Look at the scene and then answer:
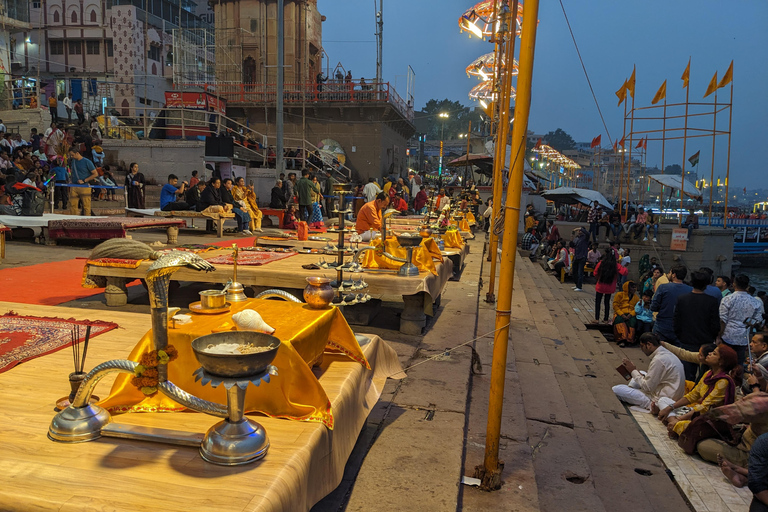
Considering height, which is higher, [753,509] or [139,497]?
[139,497]

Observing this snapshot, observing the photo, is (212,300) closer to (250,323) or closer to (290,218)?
(250,323)

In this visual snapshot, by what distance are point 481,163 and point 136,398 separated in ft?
86.1

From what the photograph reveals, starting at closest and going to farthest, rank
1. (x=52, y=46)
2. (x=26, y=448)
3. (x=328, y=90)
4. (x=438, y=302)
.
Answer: (x=26, y=448), (x=438, y=302), (x=328, y=90), (x=52, y=46)

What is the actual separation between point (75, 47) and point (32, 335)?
112 feet

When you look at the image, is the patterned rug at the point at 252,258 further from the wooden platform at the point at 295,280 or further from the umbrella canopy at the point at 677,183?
the umbrella canopy at the point at 677,183

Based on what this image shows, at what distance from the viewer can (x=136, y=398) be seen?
94.4 inches

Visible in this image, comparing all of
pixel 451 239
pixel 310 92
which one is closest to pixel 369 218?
pixel 451 239

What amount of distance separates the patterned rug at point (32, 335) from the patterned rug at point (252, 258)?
93.5 inches

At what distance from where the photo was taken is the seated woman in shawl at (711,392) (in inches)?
204

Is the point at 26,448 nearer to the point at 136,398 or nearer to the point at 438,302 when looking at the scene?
the point at 136,398

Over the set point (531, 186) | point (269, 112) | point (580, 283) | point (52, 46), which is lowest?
point (580, 283)

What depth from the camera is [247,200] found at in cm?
1353

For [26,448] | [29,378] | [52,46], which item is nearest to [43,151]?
[29,378]

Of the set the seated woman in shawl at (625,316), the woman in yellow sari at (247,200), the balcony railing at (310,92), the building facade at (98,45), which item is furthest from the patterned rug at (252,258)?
the building facade at (98,45)
